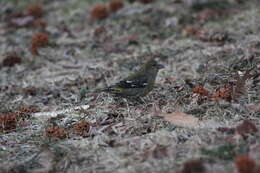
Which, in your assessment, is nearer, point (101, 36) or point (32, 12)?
point (101, 36)

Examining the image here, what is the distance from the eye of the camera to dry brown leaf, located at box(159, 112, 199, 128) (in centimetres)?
538

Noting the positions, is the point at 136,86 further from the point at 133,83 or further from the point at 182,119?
the point at 182,119

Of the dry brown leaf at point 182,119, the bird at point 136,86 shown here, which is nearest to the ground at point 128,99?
the dry brown leaf at point 182,119

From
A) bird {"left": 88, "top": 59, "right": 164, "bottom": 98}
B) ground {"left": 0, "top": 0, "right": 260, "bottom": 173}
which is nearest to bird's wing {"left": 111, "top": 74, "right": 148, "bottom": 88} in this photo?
bird {"left": 88, "top": 59, "right": 164, "bottom": 98}

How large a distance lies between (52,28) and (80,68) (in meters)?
2.37

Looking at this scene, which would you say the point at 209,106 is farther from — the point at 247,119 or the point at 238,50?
the point at 238,50

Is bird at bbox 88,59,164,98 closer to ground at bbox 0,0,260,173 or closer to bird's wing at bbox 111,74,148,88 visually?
bird's wing at bbox 111,74,148,88

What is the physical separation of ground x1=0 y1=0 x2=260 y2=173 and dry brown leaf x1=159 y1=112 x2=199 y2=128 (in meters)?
0.01

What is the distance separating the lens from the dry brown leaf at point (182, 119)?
5379 mm

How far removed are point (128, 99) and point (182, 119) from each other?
140 cm

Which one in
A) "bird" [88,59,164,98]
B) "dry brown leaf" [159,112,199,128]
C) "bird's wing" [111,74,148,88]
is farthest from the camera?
"bird's wing" [111,74,148,88]

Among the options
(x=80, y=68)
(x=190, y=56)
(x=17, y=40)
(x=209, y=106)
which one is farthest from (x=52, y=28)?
(x=209, y=106)

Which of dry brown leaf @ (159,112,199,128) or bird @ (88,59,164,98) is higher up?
dry brown leaf @ (159,112,199,128)

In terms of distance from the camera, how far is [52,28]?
35.1ft
